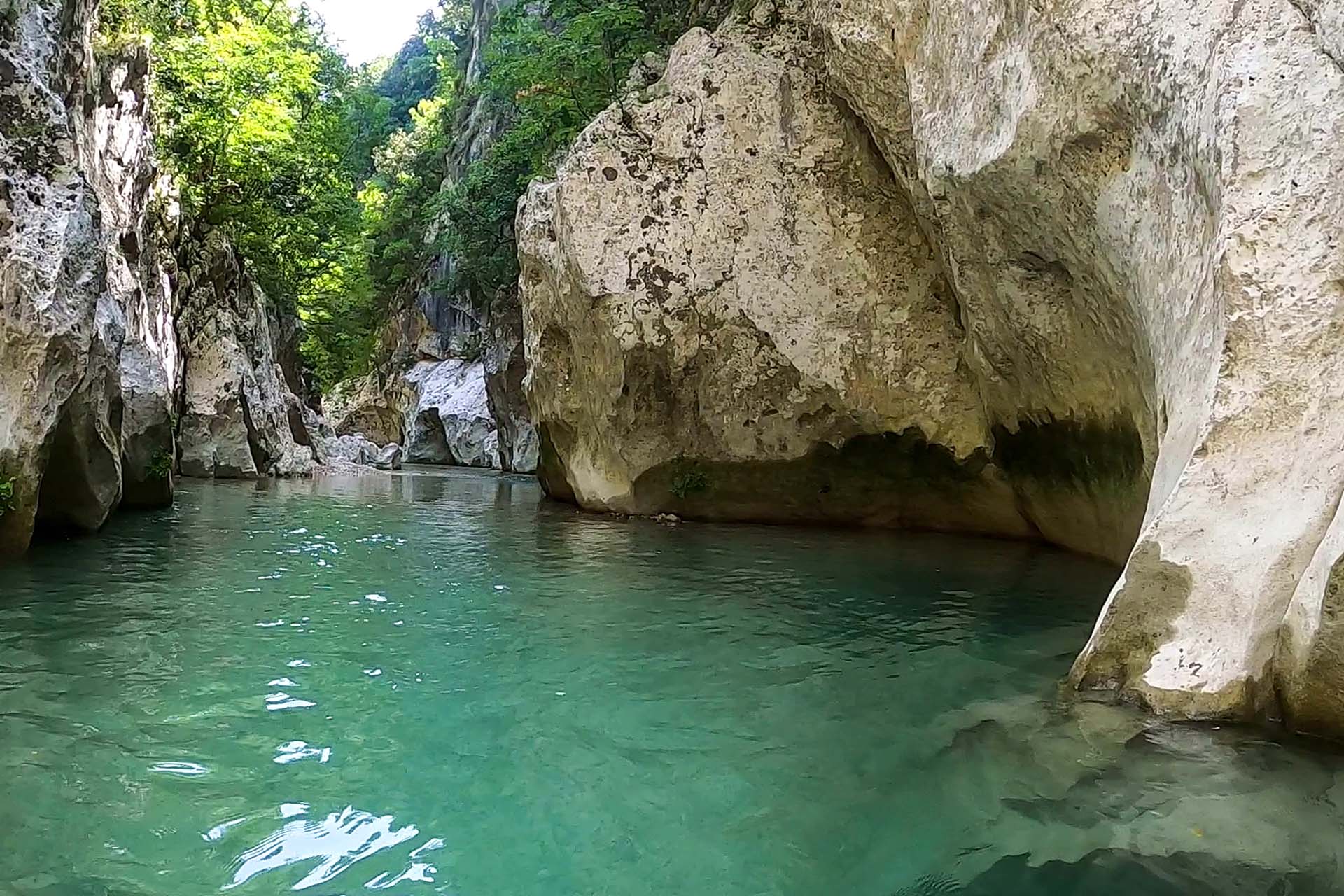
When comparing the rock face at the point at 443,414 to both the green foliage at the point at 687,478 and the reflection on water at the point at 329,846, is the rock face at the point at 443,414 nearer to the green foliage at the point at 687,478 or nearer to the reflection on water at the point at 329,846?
the green foliage at the point at 687,478

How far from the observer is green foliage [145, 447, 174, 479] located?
11.9 m

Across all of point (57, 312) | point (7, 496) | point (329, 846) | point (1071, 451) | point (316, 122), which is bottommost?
point (329, 846)

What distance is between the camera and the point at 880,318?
11.8 meters

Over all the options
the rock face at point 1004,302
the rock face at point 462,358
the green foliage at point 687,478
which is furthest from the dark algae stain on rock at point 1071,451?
the rock face at point 462,358

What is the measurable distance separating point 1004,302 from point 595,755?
6.75m

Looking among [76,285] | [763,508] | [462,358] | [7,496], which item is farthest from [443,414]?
[7,496]

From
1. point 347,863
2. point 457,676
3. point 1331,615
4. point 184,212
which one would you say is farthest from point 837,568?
point 184,212

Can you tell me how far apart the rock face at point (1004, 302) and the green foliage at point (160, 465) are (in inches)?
213

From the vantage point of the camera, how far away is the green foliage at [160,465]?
11.9 metres

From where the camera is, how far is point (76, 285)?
26.3 ft

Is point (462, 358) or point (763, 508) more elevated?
point (462, 358)

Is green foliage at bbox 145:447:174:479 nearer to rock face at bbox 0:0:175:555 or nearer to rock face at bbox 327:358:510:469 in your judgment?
rock face at bbox 0:0:175:555

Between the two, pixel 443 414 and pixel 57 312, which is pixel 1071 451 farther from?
pixel 443 414

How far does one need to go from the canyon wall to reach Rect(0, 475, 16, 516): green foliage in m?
0.01
